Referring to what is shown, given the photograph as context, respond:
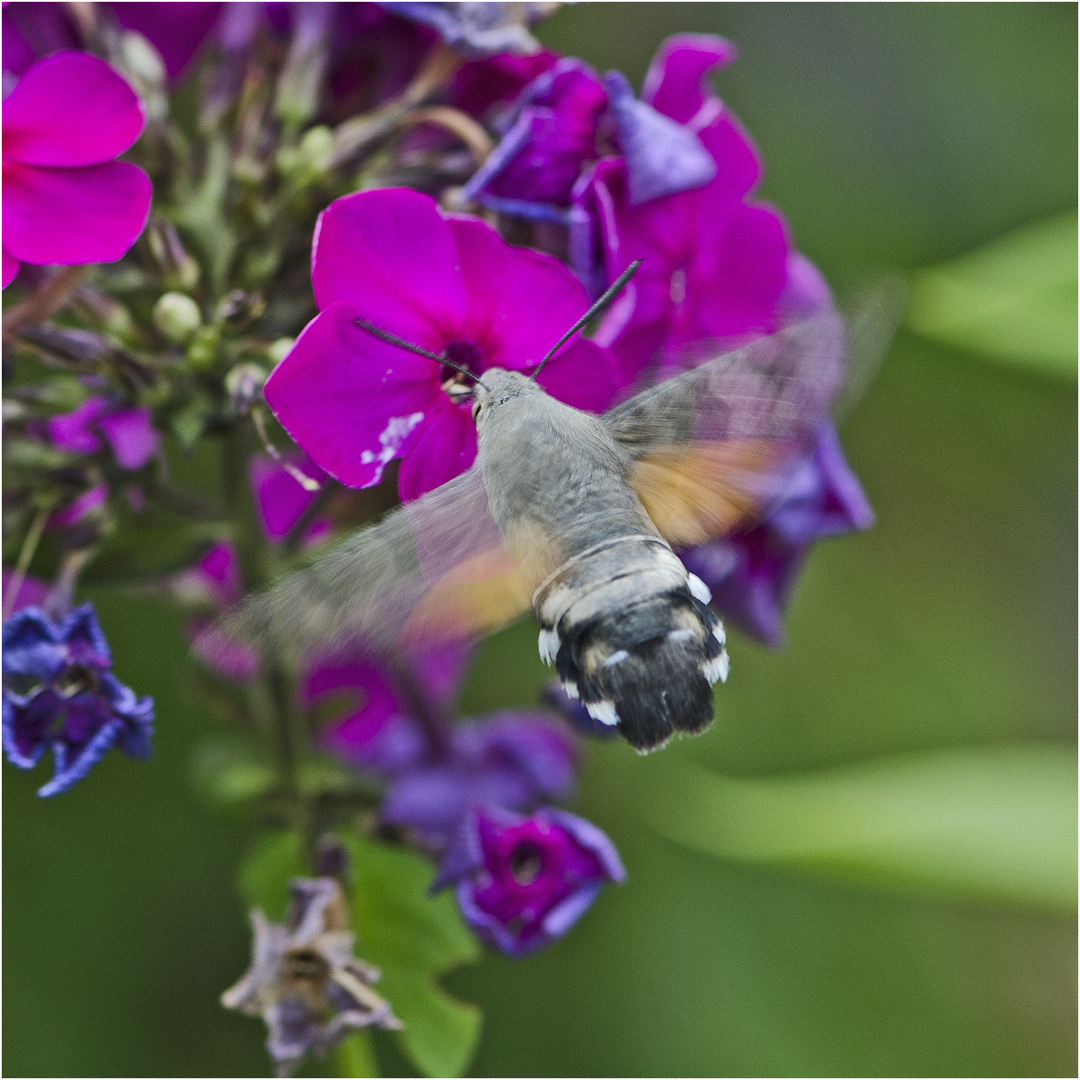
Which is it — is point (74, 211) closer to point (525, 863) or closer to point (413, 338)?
point (413, 338)

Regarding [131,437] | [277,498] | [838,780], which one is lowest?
[838,780]

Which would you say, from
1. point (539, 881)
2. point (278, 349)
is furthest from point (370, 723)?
point (278, 349)

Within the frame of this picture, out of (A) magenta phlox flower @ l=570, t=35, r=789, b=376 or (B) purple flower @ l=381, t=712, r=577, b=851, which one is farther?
(B) purple flower @ l=381, t=712, r=577, b=851

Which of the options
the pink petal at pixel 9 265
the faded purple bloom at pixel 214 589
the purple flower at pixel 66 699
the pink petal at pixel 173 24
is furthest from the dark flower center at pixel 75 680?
the pink petal at pixel 173 24

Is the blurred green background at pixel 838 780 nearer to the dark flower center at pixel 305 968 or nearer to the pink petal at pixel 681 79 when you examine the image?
the pink petal at pixel 681 79

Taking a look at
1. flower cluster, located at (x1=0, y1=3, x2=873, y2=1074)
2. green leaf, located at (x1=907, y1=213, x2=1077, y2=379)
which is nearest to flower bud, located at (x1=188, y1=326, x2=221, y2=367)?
flower cluster, located at (x1=0, y1=3, x2=873, y2=1074)

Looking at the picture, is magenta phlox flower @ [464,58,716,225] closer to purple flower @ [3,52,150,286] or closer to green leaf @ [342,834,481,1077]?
purple flower @ [3,52,150,286]
